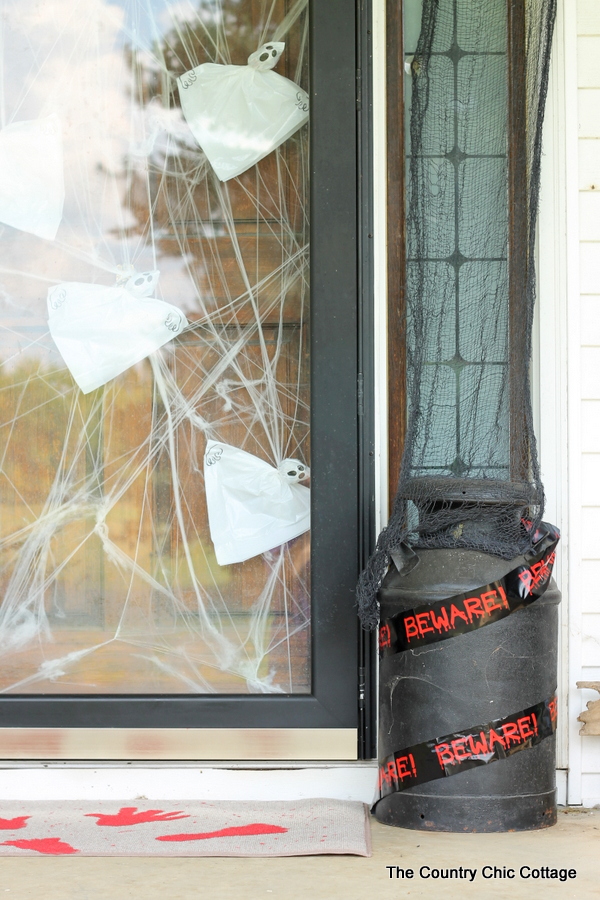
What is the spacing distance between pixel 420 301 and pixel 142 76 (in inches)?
37.7

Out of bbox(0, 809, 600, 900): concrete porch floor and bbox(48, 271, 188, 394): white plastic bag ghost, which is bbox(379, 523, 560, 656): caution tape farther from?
bbox(48, 271, 188, 394): white plastic bag ghost

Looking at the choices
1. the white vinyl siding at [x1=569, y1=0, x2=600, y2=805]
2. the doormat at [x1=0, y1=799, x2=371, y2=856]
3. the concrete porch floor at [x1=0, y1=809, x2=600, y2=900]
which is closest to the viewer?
the concrete porch floor at [x1=0, y1=809, x2=600, y2=900]

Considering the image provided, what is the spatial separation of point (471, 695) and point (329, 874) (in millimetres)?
475

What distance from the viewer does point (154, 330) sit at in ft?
7.68

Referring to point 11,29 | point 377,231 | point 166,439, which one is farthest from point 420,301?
point 11,29

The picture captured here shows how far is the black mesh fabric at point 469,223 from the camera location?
2266mm

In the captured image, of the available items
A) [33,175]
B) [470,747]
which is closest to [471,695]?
[470,747]

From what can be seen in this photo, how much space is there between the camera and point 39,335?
7.69 feet

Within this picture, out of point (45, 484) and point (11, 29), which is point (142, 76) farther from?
point (45, 484)

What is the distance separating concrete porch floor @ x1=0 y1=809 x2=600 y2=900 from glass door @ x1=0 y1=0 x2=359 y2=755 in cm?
62

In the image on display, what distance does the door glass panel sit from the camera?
2.33 m

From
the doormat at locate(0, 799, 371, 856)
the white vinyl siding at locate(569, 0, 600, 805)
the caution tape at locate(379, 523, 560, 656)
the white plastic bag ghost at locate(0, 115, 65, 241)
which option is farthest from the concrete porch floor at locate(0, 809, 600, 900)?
the white plastic bag ghost at locate(0, 115, 65, 241)

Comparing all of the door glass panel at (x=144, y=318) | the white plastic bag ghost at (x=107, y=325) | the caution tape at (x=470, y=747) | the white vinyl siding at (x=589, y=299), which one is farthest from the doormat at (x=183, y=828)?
the white plastic bag ghost at (x=107, y=325)

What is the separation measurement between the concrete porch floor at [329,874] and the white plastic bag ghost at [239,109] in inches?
65.9
